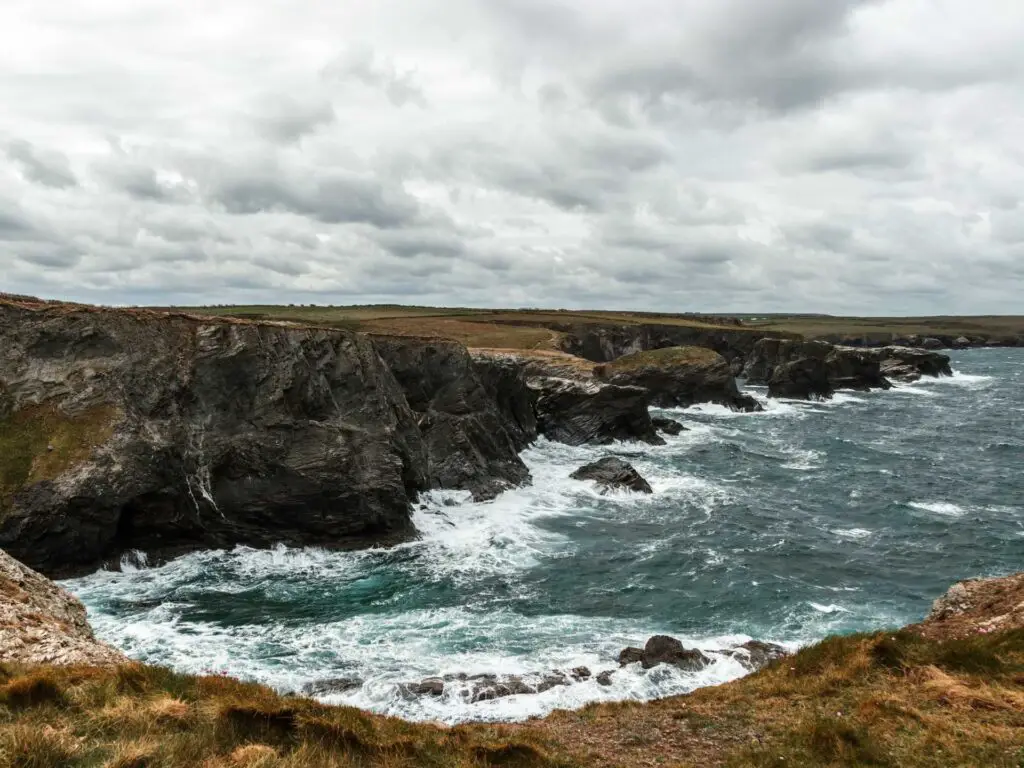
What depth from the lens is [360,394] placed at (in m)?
38.1

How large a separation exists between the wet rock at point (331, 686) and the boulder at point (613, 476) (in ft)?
90.8

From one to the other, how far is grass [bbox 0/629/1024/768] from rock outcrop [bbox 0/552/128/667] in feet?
5.29

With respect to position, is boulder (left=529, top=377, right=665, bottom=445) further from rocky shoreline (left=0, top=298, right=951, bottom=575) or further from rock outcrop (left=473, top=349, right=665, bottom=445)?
rocky shoreline (left=0, top=298, right=951, bottom=575)

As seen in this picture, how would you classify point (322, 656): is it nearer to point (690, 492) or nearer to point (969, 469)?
point (690, 492)

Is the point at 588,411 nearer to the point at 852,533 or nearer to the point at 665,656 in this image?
the point at 852,533

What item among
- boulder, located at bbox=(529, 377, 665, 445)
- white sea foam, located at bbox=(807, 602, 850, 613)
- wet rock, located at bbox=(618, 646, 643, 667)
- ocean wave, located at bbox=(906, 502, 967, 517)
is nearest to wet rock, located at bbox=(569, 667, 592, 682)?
wet rock, located at bbox=(618, 646, 643, 667)

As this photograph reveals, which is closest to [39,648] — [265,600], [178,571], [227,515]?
[265,600]

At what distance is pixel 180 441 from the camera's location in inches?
1227

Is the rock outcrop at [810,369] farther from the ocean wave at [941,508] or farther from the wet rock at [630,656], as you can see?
the wet rock at [630,656]

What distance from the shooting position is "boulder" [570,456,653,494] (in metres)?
44.8

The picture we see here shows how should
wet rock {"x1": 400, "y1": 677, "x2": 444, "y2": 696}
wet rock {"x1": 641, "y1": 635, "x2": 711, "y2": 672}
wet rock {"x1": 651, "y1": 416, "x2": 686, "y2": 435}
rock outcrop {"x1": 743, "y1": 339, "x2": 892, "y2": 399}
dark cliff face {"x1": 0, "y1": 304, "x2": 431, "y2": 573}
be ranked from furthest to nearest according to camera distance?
rock outcrop {"x1": 743, "y1": 339, "x2": 892, "y2": 399} < wet rock {"x1": 651, "y1": 416, "x2": 686, "y2": 435} < dark cliff face {"x1": 0, "y1": 304, "x2": 431, "y2": 573} < wet rock {"x1": 641, "y1": 635, "x2": 711, "y2": 672} < wet rock {"x1": 400, "y1": 677, "x2": 444, "y2": 696}

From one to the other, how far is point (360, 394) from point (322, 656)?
1889 centimetres

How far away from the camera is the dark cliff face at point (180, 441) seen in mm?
27266

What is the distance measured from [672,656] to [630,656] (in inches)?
52.2
